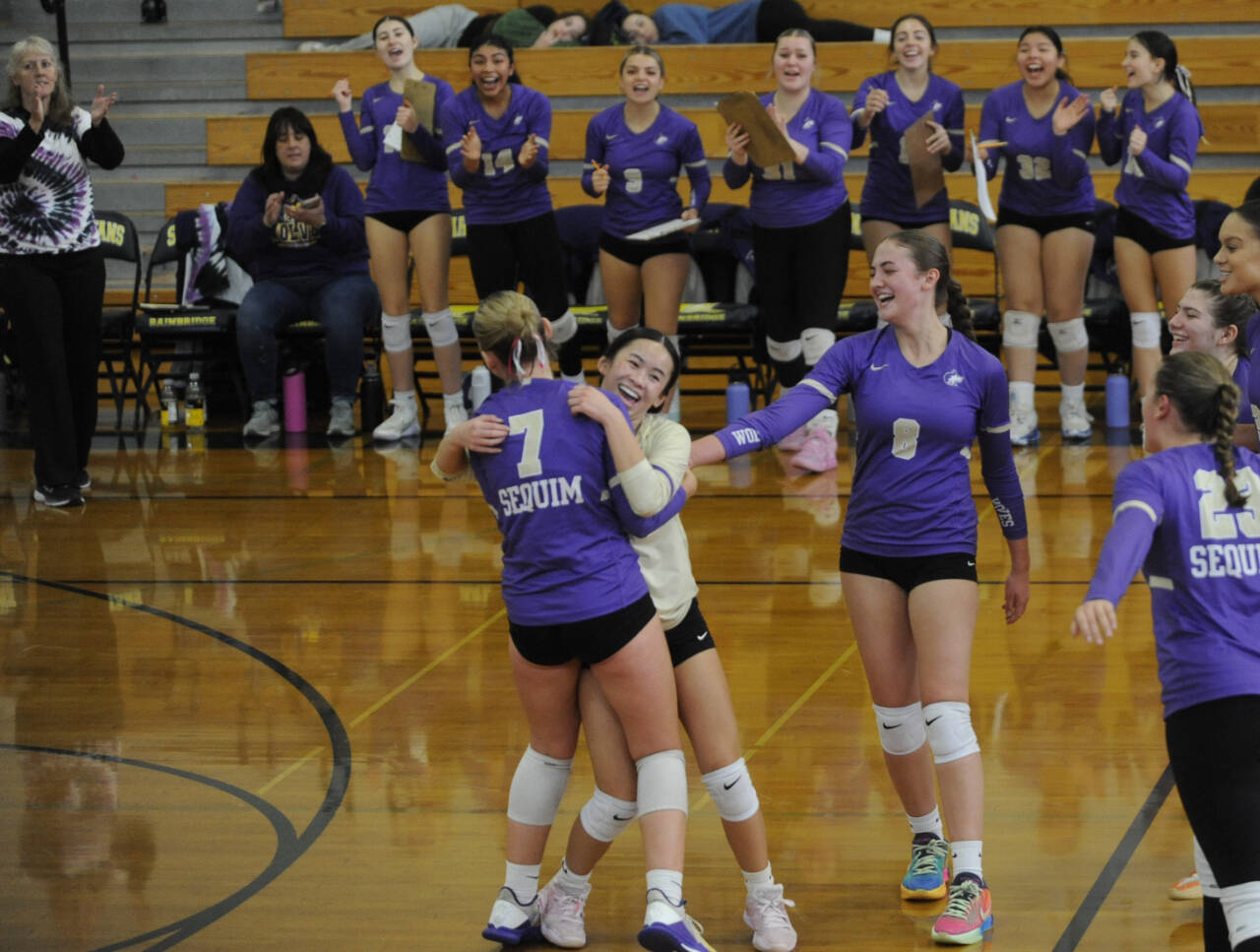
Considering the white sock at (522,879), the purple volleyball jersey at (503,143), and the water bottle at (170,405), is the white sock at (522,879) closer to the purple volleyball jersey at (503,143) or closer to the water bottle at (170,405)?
the purple volleyball jersey at (503,143)

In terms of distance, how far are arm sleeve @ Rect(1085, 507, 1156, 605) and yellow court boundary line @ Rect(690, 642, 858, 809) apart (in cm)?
176

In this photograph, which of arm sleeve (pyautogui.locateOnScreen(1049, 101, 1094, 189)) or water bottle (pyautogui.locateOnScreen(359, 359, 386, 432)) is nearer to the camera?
arm sleeve (pyautogui.locateOnScreen(1049, 101, 1094, 189))

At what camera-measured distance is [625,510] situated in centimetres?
331

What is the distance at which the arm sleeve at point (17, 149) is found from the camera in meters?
7.01

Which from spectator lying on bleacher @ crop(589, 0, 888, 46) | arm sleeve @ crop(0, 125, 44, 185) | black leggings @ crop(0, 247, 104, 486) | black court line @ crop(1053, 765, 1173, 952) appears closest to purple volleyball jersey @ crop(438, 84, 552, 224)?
black leggings @ crop(0, 247, 104, 486)

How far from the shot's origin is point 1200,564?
110 inches

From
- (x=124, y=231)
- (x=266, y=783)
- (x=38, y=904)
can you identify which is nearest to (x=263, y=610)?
(x=266, y=783)

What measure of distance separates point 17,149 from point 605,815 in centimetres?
487

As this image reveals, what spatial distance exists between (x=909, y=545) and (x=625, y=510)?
2.27ft

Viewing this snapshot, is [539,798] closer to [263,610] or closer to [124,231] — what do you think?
[263,610]

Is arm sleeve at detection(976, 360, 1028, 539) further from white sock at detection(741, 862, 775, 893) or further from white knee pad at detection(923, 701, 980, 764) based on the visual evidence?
white sock at detection(741, 862, 775, 893)

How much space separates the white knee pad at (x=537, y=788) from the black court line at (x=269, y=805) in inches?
27.9

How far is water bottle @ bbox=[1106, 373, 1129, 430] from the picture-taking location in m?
8.96

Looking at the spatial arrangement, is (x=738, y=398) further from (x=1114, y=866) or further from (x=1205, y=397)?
(x=1205, y=397)
